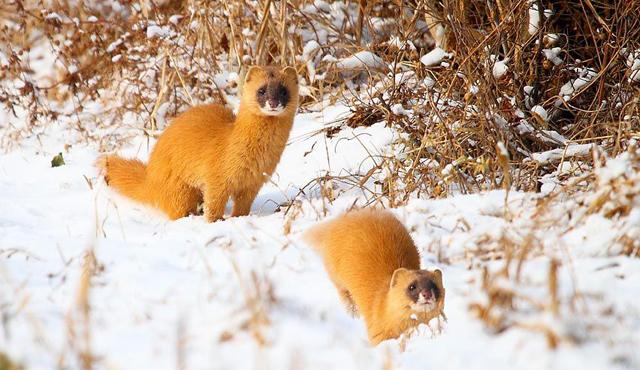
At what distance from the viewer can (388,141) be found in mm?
6629

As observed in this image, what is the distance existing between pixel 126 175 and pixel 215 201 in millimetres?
1023

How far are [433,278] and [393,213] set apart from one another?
104 centimetres

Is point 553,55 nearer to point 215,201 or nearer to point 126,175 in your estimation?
point 215,201

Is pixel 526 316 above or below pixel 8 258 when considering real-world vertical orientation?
below

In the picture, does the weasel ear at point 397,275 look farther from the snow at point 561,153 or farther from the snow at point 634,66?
the snow at point 634,66

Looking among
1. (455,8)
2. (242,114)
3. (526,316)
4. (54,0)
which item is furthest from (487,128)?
(54,0)

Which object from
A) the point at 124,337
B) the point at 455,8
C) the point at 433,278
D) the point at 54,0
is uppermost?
the point at 54,0

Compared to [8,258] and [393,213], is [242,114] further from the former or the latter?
[8,258]

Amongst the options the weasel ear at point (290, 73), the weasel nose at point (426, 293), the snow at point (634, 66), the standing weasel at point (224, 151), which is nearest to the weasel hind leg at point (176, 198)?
the standing weasel at point (224, 151)

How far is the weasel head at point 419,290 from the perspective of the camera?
405cm

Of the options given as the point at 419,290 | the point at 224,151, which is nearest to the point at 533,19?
the point at 224,151

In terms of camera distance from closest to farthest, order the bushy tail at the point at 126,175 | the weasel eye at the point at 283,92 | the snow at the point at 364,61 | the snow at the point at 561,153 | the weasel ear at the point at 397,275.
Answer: the weasel ear at the point at 397,275, the snow at the point at 561,153, the weasel eye at the point at 283,92, the bushy tail at the point at 126,175, the snow at the point at 364,61

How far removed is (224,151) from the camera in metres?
6.05

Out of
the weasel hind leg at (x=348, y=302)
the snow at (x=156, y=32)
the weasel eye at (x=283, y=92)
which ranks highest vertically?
the snow at (x=156, y=32)
